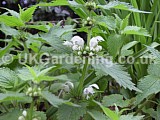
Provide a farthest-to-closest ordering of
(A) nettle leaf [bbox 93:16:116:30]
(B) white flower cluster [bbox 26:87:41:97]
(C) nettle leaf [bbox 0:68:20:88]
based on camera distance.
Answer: (A) nettle leaf [bbox 93:16:116:30], (C) nettle leaf [bbox 0:68:20:88], (B) white flower cluster [bbox 26:87:41:97]

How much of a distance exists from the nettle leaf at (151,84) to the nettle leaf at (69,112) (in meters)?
0.17

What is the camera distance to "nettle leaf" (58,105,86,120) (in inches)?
29.5

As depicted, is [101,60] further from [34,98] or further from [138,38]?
[138,38]

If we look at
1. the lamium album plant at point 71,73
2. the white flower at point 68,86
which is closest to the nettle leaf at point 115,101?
the lamium album plant at point 71,73

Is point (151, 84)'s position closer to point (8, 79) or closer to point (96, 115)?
point (96, 115)

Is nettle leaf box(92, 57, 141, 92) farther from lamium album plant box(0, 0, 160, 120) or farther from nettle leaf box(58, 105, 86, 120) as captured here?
nettle leaf box(58, 105, 86, 120)

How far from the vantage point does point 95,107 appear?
2.81ft

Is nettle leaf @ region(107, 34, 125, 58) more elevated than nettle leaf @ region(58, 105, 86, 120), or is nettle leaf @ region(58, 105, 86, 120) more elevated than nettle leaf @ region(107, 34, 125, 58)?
nettle leaf @ region(107, 34, 125, 58)

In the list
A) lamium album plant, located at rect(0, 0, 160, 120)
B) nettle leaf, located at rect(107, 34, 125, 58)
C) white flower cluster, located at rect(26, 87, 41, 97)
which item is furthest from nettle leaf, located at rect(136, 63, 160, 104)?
white flower cluster, located at rect(26, 87, 41, 97)

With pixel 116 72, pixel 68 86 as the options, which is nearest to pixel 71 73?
pixel 68 86

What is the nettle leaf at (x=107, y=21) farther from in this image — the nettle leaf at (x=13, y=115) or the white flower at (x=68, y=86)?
the nettle leaf at (x=13, y=115)

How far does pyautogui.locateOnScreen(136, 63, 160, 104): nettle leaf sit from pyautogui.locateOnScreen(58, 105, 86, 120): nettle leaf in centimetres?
17

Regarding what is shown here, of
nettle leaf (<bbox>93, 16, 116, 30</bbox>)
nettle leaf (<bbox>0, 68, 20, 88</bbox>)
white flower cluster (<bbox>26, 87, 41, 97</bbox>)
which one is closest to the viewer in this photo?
white flower cluster (<bbox>26, 87, 41, 97</bbox>)

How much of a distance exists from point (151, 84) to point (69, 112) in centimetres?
24
